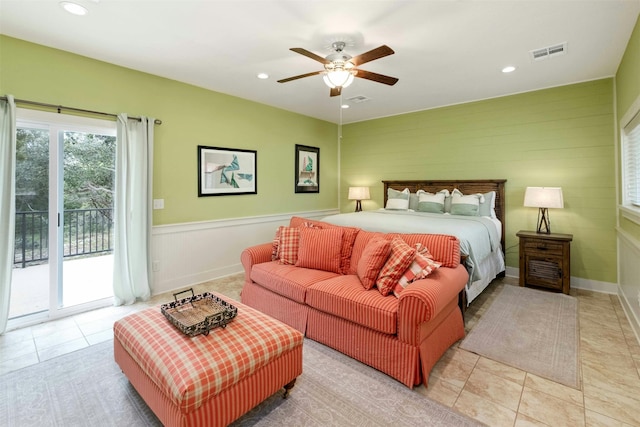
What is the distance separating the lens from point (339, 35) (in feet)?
8.89

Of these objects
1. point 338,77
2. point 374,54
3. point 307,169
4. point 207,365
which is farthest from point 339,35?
point 307,169

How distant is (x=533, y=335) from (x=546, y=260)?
1510 millimetres

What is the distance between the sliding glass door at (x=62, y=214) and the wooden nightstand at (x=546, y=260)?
16.9ft

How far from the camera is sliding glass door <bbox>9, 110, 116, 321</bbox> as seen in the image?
2.96 m

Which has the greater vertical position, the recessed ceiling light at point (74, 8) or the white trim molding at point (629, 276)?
the recessed ceiling light at point (74, 8)

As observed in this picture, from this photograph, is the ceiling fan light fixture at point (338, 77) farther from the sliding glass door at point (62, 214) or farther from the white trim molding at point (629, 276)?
the white trim molding at point (629, 276)

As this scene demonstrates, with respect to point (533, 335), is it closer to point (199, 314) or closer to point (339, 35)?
point (199, 314)

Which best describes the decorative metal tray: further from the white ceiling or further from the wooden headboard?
the wooden headboard

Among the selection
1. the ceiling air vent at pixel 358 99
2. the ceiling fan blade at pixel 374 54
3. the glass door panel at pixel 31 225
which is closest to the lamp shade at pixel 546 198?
the ceiling air vent at pixel 358 99

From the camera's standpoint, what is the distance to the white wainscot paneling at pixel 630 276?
2.73 meters

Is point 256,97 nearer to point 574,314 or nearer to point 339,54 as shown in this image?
point 339,54

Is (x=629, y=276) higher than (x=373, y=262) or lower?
lower

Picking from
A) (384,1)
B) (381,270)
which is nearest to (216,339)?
(381,270)

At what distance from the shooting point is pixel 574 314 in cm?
315
